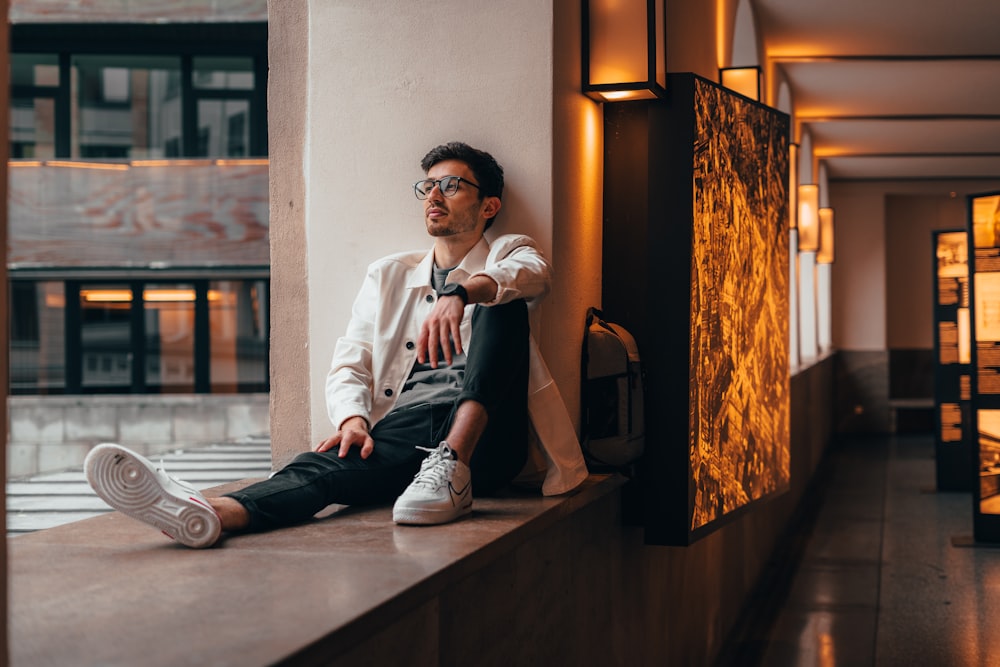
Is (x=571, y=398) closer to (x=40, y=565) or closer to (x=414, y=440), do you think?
(x=414, y=440)

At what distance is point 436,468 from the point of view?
2656mm

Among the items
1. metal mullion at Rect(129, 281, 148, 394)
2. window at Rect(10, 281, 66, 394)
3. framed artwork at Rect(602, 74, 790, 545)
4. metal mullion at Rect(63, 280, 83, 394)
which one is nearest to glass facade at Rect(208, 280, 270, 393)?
metal mullion at Rect(129, 281, 148, 394)

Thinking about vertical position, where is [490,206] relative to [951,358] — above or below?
above

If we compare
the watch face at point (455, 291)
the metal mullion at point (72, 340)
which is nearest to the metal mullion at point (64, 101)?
the metal mullion at point (72, 340)

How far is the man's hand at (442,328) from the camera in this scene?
2676 millimetres

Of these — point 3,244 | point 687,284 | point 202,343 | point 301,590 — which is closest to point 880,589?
point 687,284

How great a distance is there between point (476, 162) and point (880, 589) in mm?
3934

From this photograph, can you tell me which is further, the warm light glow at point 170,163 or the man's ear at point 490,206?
the warm light glow at point 170,163

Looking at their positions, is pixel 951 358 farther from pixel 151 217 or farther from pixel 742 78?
pixel 151 217

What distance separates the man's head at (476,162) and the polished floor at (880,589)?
2.61 meters

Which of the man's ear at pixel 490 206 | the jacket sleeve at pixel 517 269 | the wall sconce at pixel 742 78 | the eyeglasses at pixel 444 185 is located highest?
the wall sconce at pixel 742 78

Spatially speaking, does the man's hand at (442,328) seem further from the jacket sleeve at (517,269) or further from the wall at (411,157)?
the wall at (411,157)

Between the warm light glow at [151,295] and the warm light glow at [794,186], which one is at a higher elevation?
the warm light glow at [794,186]

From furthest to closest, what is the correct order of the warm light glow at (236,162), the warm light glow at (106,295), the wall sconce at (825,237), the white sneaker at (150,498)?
the warm light glow at (106,295) < the warm light glow at (236,162) < the wall sconce at (825,237) < the white sneaker at (150,498)
